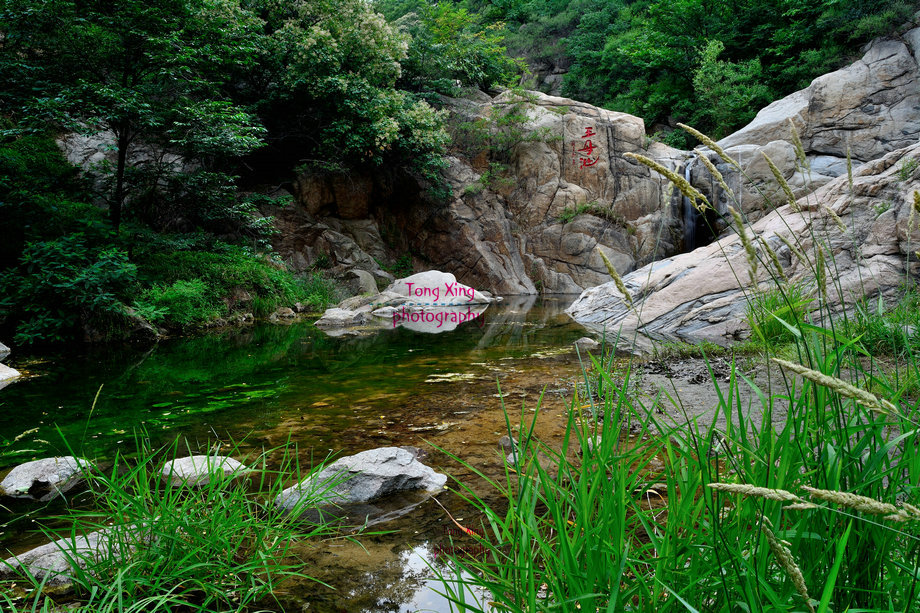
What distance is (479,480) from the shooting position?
2.44 metres

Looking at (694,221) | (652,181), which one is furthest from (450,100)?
(694,221)

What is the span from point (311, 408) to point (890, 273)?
17.0 feet

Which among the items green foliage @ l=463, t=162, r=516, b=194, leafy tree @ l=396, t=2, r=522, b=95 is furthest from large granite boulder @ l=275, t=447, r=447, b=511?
leafy tree @ l=396, t=2, r=522, b=95

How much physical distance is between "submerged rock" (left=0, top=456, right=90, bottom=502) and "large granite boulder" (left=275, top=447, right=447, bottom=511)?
115cm

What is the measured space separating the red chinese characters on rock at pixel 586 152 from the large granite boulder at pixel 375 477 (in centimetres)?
1702

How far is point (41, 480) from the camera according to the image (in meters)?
2.39

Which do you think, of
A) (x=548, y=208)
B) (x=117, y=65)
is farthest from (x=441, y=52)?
(x=117, y=65)

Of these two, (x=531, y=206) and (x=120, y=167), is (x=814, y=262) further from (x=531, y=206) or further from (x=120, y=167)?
(x=531, y=206)

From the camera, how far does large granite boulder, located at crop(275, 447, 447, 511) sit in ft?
7.29

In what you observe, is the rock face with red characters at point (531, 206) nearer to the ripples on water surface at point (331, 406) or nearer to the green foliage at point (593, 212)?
the green foliage at point (593, 212)

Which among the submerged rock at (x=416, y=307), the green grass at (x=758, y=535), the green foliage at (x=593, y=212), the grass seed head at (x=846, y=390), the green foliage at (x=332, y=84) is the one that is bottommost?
the submerged rock at (x=416, y=307)

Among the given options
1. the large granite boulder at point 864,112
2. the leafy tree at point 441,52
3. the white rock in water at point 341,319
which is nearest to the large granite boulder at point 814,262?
the white rock in water at point 341,319

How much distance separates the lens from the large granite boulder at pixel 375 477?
7.29 feet

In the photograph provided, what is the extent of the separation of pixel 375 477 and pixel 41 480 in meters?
1.58
